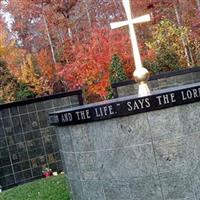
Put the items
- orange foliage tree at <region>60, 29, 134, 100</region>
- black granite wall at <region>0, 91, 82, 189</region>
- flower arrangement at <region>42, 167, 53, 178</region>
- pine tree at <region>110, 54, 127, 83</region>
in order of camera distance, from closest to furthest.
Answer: black granite wall at <region>0, 91, 82, 189</region> → flower arrangement at <region>42, 167, 53, 178</region> → pine tree at <region>110, 54, 127, 83</region> → orange foliage tree at <region>60, 29, 134, 100</region>

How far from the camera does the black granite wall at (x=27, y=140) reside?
34.2ft

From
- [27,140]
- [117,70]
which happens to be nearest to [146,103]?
[27,140]

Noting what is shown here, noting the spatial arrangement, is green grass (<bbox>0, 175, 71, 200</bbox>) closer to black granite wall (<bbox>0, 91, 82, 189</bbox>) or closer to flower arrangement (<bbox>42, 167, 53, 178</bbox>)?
flower arrangement (<bbox>42, 167, 53, 178</bbox>)

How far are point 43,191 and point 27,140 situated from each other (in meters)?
2.43

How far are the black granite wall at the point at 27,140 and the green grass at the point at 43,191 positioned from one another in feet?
3.50

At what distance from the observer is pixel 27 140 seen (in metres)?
10.7

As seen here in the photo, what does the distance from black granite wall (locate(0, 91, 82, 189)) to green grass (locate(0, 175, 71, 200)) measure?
107 cm

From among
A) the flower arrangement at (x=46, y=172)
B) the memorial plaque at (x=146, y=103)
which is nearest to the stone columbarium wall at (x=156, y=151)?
the memorial plaque at (x=146, y=103)

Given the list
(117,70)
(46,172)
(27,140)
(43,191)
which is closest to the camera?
(43,191)

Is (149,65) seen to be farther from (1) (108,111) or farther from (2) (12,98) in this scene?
(1) (108,111)

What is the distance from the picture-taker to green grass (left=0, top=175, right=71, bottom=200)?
788 centimetres

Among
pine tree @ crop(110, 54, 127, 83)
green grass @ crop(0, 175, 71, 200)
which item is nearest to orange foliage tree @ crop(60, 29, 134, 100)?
pine tree @ crop(110, 54, 127, 83)

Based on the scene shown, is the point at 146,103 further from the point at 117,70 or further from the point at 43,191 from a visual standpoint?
the point at 117,70

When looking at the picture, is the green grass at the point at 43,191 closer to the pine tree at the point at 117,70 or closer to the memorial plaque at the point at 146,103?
the memorial plaque at the point at 146,103
